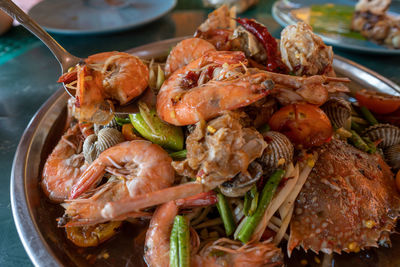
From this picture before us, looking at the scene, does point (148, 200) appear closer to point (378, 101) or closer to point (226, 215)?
point (226, 215)

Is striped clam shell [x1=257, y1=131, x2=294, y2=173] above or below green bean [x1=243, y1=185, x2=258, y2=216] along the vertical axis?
above

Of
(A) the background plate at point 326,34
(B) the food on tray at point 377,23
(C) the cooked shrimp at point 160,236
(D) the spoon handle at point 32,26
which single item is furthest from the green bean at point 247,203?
(B) the food on tray at point 377,23

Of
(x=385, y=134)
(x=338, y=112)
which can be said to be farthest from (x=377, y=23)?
(x=338, y=112)

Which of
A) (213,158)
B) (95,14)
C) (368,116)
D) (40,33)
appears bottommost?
(368,116)

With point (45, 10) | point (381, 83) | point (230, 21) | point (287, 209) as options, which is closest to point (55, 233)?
point (287, 209)

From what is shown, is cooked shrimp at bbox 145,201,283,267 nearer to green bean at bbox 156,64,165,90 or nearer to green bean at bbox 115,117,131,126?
green bean at bbox 115,117,131,126

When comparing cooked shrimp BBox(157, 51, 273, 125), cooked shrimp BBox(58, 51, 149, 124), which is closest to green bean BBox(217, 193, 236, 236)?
cooked shrimp BBox(157, 51, 273, 125)

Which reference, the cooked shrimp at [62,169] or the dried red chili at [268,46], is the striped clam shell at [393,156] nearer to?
the dried red chili at [268,46]
